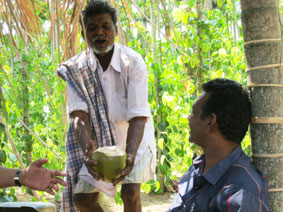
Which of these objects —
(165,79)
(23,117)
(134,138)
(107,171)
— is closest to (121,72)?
(134,138)

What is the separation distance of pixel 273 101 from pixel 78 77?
4.08ft

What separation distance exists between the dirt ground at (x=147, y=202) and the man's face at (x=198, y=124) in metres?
3.06

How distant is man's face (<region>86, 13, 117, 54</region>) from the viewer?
2.51 meters

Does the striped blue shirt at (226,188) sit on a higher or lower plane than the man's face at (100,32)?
lower

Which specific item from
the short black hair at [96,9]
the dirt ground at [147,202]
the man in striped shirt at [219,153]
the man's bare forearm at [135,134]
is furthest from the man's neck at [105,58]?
the dirt ground at [147,202]

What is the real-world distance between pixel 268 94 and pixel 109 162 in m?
0.79

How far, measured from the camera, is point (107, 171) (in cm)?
210

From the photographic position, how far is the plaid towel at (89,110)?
8.51 feet

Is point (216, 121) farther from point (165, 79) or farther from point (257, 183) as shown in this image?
point (165, 79)

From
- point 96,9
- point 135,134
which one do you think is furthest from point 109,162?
point 96,9

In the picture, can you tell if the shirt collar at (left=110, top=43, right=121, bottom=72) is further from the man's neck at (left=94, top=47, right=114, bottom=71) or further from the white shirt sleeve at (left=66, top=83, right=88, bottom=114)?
the white shirt sleeve at (left=66, top=83, right=88, bottom=114)

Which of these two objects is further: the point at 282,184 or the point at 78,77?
the point at 78,77

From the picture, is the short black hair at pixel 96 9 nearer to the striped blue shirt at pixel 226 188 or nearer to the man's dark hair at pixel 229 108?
the man's dark hair at pixel 229 108

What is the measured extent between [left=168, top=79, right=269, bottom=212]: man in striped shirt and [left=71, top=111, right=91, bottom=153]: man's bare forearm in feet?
2.49
